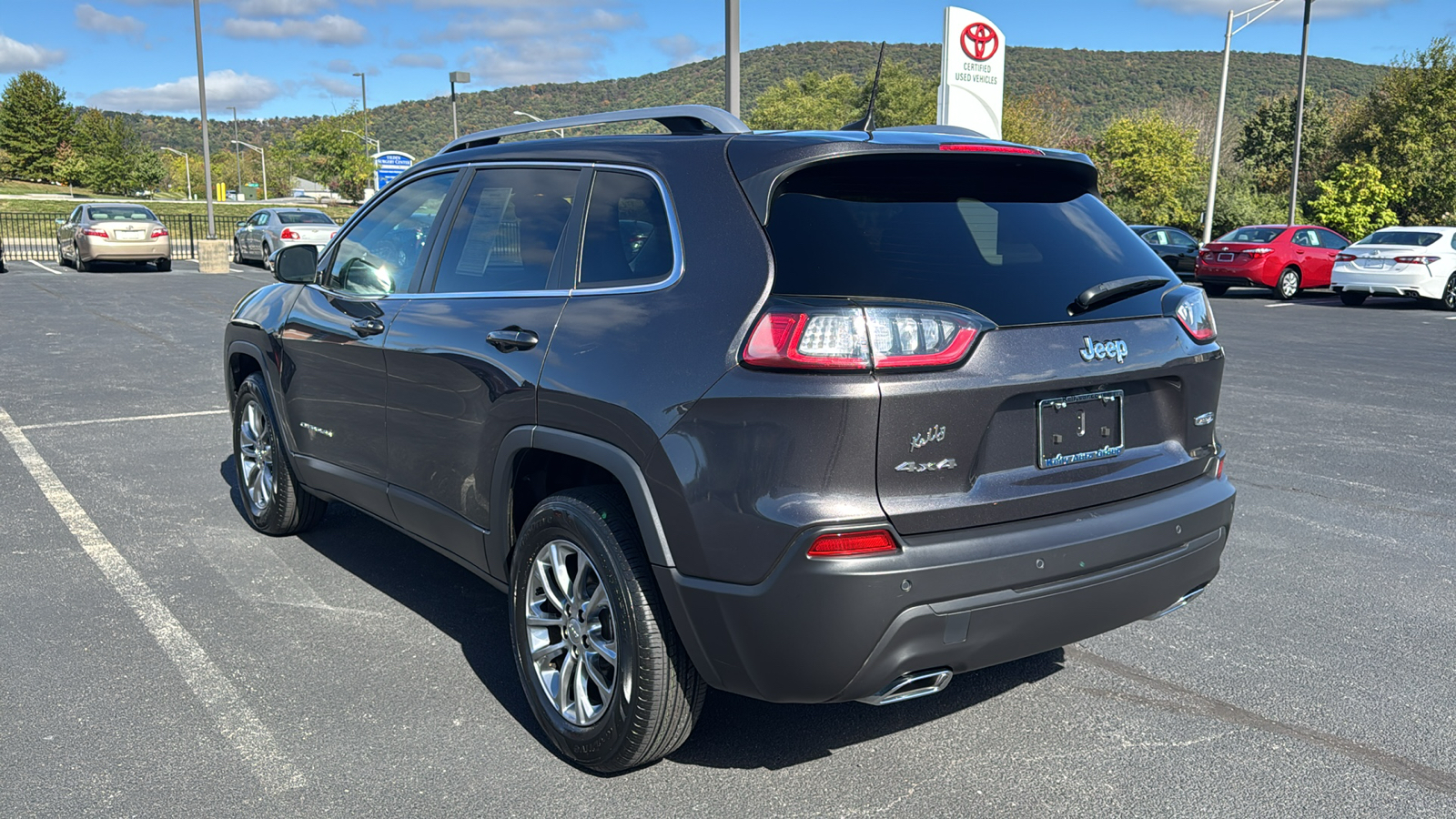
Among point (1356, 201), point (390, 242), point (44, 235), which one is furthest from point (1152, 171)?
point (390, 242)

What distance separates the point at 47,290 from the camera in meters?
20.5

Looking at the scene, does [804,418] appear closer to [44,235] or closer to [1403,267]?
[1403,267]

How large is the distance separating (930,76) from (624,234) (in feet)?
383

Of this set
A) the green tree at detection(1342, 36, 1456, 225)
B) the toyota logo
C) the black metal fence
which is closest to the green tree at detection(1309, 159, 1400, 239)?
the green tree at detection(1342, 36, 1456, 225)

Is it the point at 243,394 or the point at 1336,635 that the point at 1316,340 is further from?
the point at 243,394

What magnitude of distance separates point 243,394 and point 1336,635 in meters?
4.91

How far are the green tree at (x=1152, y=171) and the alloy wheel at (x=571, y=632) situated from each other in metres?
45.1

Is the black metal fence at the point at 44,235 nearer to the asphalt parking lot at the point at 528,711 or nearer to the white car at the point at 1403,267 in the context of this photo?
the white car at the point at 1403,267

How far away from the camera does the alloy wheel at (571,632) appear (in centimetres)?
323

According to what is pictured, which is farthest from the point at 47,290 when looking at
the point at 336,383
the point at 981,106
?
the point at 336,383

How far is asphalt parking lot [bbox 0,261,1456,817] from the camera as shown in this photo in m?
3.12

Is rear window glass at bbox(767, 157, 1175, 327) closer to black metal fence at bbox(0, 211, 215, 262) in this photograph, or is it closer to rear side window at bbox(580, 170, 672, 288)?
rear side window at bbox(580, 170, 672, 288)

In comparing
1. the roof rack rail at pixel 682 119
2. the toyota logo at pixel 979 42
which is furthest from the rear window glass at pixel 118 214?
the roof rack rail at pixel 682 119

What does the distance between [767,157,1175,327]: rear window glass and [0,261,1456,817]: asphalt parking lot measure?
4.30ft
